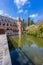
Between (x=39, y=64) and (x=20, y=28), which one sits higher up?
(x=20, y=28)

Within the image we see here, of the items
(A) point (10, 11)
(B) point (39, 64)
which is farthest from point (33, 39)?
(A) point (10, 11)

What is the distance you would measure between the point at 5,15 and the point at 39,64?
42.0 inches

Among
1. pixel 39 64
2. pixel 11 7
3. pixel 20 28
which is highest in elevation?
pixel 11 7

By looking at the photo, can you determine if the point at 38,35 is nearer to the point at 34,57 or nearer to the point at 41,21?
the point at 41,21

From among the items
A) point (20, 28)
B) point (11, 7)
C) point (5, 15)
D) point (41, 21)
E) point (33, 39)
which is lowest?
point (33, 39)

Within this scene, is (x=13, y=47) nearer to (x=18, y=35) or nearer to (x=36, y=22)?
(x=18, y=35)

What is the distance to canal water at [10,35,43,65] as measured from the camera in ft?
5.87

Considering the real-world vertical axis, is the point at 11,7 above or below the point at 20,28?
above

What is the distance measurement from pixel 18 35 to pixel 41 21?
488 millimetres

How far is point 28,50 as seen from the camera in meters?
1.79

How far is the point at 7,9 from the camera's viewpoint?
1784 millimetres

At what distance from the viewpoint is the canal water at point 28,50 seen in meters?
1.79

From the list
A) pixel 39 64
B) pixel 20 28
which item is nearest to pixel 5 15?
pixel 20 28

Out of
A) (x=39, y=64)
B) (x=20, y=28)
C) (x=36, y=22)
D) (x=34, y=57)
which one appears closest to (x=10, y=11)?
(x=20, y=28)
